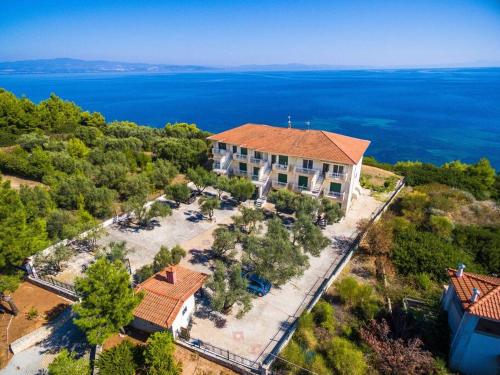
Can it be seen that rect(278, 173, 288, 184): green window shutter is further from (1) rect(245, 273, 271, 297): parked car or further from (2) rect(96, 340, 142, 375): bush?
(2) rect(96, 340, 142, 375): bush

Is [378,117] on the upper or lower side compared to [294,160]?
lower

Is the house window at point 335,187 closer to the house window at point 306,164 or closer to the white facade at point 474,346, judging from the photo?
the house window at point 306,164

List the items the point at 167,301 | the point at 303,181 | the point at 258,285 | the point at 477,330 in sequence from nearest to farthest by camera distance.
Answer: the point at 477,330
the point at 167,301
the point at 258,285
the point at 303,181

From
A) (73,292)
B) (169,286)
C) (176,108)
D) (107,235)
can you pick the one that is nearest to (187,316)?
(169,286)

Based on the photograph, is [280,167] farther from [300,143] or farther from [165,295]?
[165,295]

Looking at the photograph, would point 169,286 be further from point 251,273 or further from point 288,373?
point 288,373

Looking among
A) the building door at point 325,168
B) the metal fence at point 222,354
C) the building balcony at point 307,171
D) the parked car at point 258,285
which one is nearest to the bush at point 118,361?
the metal fence at point 222,354

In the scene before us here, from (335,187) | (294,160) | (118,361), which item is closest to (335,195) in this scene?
(335,187)
